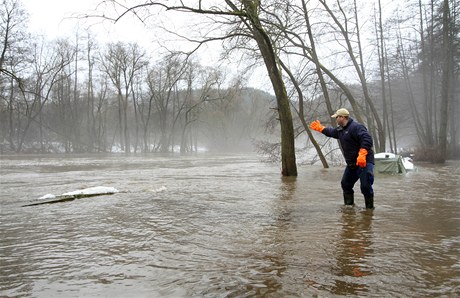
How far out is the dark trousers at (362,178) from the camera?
18.7ft

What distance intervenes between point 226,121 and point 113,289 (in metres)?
66.7

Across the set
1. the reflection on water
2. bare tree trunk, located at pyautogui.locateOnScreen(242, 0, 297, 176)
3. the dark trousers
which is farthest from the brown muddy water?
bare tree trunk, located at pyautogui.locateOnScreen(242, 0, 297, 176)

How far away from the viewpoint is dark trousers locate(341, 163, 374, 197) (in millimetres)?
5715

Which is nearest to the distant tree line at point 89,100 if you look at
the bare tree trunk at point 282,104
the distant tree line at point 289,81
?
the distant tree line at point 289,81

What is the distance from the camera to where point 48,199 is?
22.5ft

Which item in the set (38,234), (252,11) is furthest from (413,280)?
(252,11)

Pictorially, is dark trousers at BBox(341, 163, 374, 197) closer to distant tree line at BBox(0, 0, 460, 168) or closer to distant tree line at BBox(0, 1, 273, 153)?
distant tree line at BBox(0, 0, 460, 168)

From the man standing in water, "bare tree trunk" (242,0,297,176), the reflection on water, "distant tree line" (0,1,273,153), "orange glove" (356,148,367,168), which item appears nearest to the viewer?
the reflection on water

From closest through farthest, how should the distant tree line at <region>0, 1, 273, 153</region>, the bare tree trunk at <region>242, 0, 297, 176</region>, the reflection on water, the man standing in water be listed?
the reflection on water, the man standing in water, the bare tree trunk at <region>242, 0, 297, 176</region>, the distant tree line at <region>0, 1, 273, 153</region>

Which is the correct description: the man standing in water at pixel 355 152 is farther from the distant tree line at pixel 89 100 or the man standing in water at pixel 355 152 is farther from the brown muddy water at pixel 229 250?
the distant tree line at pixel 89 100

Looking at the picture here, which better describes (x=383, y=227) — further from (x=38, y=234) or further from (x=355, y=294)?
(x=38, y=234)

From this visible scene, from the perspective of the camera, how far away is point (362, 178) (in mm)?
5777

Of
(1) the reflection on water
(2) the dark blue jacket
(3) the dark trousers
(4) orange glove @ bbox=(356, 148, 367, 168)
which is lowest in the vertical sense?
(1) the reflection on water

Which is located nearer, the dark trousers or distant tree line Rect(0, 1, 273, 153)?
the dark trousers
